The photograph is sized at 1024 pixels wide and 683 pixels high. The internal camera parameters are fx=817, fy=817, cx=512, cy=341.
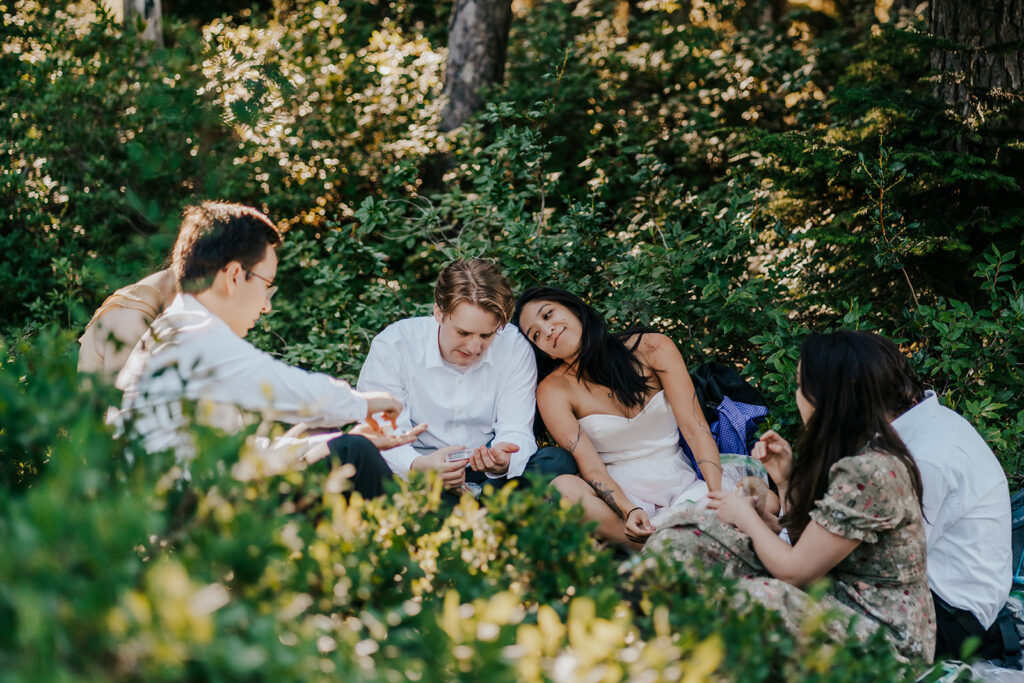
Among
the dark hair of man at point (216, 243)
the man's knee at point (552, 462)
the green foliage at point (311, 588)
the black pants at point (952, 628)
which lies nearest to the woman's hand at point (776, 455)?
the black pants at point (952, 628)

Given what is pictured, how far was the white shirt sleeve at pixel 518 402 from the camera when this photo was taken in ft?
12.4

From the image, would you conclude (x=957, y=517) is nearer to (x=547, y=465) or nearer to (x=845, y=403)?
(x=845, y=403)

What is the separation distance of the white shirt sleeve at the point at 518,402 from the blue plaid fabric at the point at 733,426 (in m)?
0.74

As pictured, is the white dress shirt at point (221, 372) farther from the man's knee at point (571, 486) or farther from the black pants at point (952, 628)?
the black pants at point (952, 628)

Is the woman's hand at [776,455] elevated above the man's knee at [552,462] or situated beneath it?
elevated above

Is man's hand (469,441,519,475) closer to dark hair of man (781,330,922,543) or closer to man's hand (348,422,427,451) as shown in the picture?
man's hand (348,422,427,451)

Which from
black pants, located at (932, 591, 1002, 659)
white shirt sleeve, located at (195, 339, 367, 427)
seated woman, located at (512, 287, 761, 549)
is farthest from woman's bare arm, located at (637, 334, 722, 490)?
white shirt sleeve, located at (195, 339, 367, 427)

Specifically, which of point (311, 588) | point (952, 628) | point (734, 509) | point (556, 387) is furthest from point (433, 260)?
point (311, 588)

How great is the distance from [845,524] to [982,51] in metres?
3.36

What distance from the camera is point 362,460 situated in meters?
2.74

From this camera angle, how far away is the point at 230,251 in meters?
2.75

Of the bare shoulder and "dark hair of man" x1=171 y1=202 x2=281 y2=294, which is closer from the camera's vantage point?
"dark hair of man" x1=171 y1=202 x2=281 y2=294

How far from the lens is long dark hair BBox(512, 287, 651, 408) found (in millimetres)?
3836

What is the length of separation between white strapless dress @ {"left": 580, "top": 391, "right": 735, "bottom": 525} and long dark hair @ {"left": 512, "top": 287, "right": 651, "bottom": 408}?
103mm
